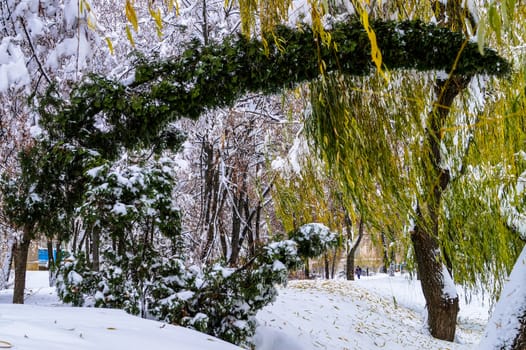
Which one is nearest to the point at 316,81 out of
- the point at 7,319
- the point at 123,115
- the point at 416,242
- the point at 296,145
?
the point at 123,115

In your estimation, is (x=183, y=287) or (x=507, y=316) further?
(x=183, y=287)

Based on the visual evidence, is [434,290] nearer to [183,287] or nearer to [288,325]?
[288,325]

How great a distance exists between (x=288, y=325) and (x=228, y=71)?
346 cm

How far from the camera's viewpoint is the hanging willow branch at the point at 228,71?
3.30 m

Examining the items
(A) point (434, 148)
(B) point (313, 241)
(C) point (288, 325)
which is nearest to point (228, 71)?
(B) point (313, 241)

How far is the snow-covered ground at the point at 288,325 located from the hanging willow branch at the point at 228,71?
1.67 meters

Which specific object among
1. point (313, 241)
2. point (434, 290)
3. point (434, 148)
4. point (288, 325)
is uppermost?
point (434, 148)

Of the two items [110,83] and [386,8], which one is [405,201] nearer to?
[386,8]

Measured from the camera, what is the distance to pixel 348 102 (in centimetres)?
334

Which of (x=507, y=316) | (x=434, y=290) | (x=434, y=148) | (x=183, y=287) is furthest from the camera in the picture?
(x=434, y=290)

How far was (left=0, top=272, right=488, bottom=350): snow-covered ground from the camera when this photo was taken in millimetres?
1582

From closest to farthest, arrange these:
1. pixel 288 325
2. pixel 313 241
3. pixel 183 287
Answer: pixel 183 287
pixel 313 241
pixel 288 325

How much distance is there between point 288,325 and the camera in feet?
19.0

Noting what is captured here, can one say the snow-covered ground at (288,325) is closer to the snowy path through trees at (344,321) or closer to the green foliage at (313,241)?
the snowy path through trees at (344,321)
